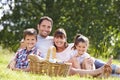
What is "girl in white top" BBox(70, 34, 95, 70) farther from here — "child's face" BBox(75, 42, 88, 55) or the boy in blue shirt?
the boy in blue shirt

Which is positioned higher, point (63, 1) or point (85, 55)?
point (63, 1)

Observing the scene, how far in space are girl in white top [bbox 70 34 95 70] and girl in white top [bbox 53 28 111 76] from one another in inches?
4.7

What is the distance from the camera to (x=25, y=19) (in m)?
15.8

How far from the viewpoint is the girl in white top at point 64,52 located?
614 centimetres

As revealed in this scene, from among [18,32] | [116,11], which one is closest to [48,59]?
[18,32]

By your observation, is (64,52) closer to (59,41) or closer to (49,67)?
(59,41)

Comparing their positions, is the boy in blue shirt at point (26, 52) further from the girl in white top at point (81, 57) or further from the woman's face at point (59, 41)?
→ the girl in white top at point (81, 57)

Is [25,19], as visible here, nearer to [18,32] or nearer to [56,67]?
[18,32]

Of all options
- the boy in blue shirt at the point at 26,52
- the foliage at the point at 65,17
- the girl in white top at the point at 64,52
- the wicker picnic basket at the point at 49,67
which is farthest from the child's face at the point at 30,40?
the foliage at the point at 65,17

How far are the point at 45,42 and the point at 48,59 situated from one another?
1150 millimetres

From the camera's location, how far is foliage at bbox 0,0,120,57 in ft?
51.5

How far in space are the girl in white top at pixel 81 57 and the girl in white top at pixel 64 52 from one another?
120 mm

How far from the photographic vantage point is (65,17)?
52.5 ft

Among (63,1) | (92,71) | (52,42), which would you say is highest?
(63,1)
